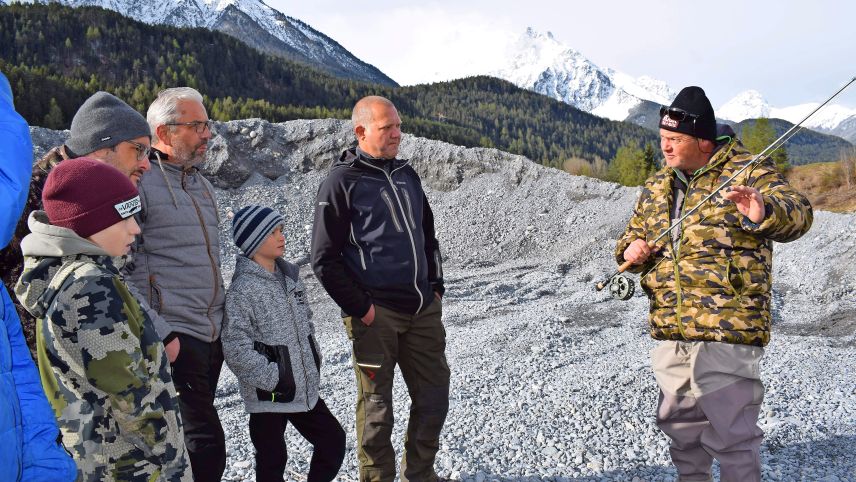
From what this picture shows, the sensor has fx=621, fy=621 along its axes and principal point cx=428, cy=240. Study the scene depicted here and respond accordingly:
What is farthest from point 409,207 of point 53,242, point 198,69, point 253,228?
point 198,69

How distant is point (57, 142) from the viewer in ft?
70.3

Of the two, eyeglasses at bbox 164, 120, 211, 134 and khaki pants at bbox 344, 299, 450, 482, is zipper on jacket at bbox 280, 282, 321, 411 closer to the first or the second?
khaki pants at bbox 344, 299, 450, 482

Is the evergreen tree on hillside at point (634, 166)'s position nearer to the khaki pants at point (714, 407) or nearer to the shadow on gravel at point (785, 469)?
the shadow on gravel at point (785, 469)

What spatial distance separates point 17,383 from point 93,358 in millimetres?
532

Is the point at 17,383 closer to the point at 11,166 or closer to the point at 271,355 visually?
the point at 11,166

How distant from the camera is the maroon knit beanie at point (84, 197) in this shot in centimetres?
229

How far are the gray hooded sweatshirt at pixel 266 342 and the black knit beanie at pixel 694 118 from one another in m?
2.35

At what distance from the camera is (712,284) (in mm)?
Answer: 3174

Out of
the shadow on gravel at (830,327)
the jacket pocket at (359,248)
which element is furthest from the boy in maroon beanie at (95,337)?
the shadow on gravel at (830,327)

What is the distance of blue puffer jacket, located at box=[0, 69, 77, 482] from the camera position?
153cm

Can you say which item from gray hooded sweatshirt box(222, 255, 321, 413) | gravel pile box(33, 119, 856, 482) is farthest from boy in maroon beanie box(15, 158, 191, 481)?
gravel pile box(33, 119, 856, 482)

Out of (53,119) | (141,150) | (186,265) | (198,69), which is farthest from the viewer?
(198,69)

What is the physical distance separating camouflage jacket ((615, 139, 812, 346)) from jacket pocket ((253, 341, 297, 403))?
2.03m

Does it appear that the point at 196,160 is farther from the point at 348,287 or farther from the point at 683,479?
the point at 683,479
